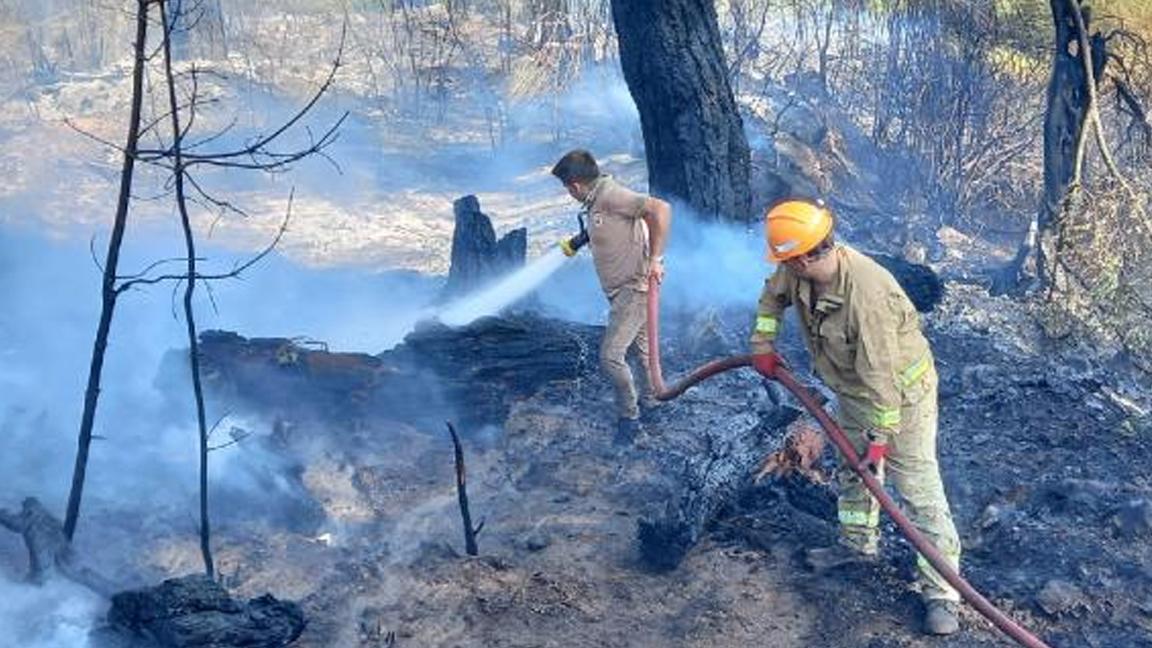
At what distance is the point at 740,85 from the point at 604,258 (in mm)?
9140

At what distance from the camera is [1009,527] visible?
632 cm

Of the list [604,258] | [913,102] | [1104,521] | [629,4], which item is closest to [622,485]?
[604,258]

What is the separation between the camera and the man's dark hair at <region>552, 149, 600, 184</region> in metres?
7.20

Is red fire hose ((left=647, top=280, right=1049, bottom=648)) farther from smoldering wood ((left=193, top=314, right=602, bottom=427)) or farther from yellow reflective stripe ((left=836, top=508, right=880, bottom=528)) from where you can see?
smoldering wood ((left=193, top=314, right=602, bottom=427))

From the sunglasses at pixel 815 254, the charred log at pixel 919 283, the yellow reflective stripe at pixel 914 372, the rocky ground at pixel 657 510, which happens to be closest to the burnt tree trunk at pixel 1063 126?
the rocky ground at pixel 657 510

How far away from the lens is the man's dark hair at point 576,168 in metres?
7.20

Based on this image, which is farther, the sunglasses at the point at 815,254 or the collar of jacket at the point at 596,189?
the collar of jacket at the point at 596,189

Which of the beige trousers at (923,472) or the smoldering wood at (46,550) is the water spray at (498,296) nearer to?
the smoldering wood at (46,550)

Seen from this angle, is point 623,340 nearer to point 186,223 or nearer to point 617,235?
point 617,235

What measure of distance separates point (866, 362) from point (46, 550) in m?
3.93

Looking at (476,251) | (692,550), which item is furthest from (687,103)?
(692,550)

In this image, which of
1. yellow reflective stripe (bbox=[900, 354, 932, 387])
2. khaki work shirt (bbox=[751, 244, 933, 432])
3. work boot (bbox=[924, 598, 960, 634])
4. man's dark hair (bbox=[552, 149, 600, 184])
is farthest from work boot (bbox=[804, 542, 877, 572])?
man's dark hair (bbox=[552, 149, 600, 184])

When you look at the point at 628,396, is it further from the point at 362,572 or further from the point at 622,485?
the point at 362,572

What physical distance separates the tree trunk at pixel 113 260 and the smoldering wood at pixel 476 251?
15.3ft
